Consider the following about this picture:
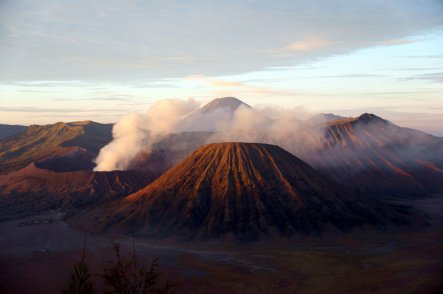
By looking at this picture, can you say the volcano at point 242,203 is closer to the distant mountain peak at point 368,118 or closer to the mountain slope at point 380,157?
the mountain slope at point 380,157

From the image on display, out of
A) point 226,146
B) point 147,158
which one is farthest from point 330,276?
point 147,158

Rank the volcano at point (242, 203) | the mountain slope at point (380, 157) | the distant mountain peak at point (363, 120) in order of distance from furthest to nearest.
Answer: the distant mountain peak at point (363, 120) < the mountain slope at point (380, 157) < the volcano at point (242, 203)

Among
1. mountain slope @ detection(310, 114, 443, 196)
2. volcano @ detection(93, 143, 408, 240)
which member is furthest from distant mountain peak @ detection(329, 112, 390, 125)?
volcano @ detection(93, 143, 408, 240)

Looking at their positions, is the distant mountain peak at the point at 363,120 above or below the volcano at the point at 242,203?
above

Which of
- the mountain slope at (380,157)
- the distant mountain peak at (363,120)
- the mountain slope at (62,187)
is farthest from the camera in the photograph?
the distant mountain peak at (363,120)

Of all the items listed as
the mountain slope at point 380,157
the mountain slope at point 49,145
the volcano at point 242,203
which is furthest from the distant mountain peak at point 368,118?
the mountain slope at point 49,145

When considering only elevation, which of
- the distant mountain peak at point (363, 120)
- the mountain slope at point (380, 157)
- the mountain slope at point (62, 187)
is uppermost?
the distant mountain peak at point (363, 120)

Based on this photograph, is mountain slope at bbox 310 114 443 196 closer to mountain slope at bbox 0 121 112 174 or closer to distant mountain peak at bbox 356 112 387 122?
distant mountain peak at bbox 356 112 387 122
